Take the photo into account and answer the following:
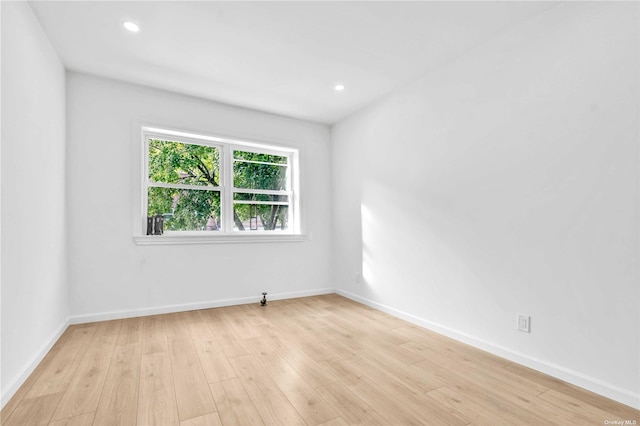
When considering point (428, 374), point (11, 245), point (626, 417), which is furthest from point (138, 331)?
point (626, 417)

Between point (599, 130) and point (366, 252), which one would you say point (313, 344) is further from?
point (599, 130)

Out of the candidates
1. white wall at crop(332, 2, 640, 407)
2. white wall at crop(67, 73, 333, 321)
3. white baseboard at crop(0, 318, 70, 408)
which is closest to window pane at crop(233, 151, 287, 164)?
white wall at crop(67, 73, 333, 321)

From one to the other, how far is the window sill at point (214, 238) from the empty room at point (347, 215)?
0.03 m

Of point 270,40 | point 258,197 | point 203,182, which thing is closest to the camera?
point 270,40

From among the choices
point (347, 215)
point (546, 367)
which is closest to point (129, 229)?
point (347, 215)

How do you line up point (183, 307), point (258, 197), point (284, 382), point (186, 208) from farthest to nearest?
1. point (258, 197)
2. point (186, 208)
3. point (183, 307)
4. point (284, 382)

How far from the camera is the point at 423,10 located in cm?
217

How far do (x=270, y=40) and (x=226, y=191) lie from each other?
1.97 metres

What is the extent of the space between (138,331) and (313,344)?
167 centimetres

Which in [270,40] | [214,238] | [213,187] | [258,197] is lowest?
[214,238]

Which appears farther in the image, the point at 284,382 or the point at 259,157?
the point at 259,157

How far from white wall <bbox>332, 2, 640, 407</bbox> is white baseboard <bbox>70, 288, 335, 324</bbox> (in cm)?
139

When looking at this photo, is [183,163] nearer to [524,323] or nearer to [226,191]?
[226,191]

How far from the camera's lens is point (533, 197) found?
85.4 inches
